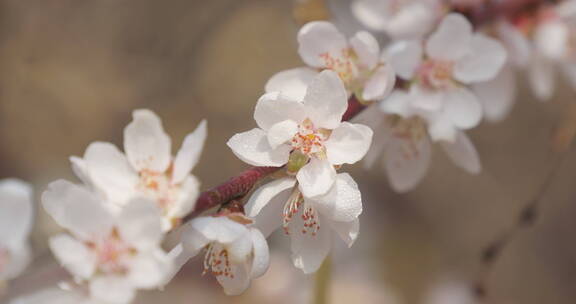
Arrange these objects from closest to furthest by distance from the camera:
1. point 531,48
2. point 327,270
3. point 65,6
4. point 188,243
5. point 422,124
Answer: point 188,243 < point 422,124 < point 327,270 < point 531,48 < point 65,6

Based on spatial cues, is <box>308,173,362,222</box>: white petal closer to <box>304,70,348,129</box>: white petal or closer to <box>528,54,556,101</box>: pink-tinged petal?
<box>304,70,348,129</box>: white petal

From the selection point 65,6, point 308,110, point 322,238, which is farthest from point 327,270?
point 65,6

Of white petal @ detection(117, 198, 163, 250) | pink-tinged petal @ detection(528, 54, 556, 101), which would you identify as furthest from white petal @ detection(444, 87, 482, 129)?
white petal @ detection(117, 198, 163, 250)

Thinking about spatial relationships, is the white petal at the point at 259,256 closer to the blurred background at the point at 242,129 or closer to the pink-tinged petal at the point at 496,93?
the pink-tinged petal at the point at 496,93

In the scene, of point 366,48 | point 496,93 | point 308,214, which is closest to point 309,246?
point 308,214

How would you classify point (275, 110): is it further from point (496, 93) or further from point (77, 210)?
point (496, 93)

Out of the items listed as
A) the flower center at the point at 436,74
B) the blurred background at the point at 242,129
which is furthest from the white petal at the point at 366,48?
the blurred background at the point at 242,129

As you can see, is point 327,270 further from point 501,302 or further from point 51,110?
point 51,110
